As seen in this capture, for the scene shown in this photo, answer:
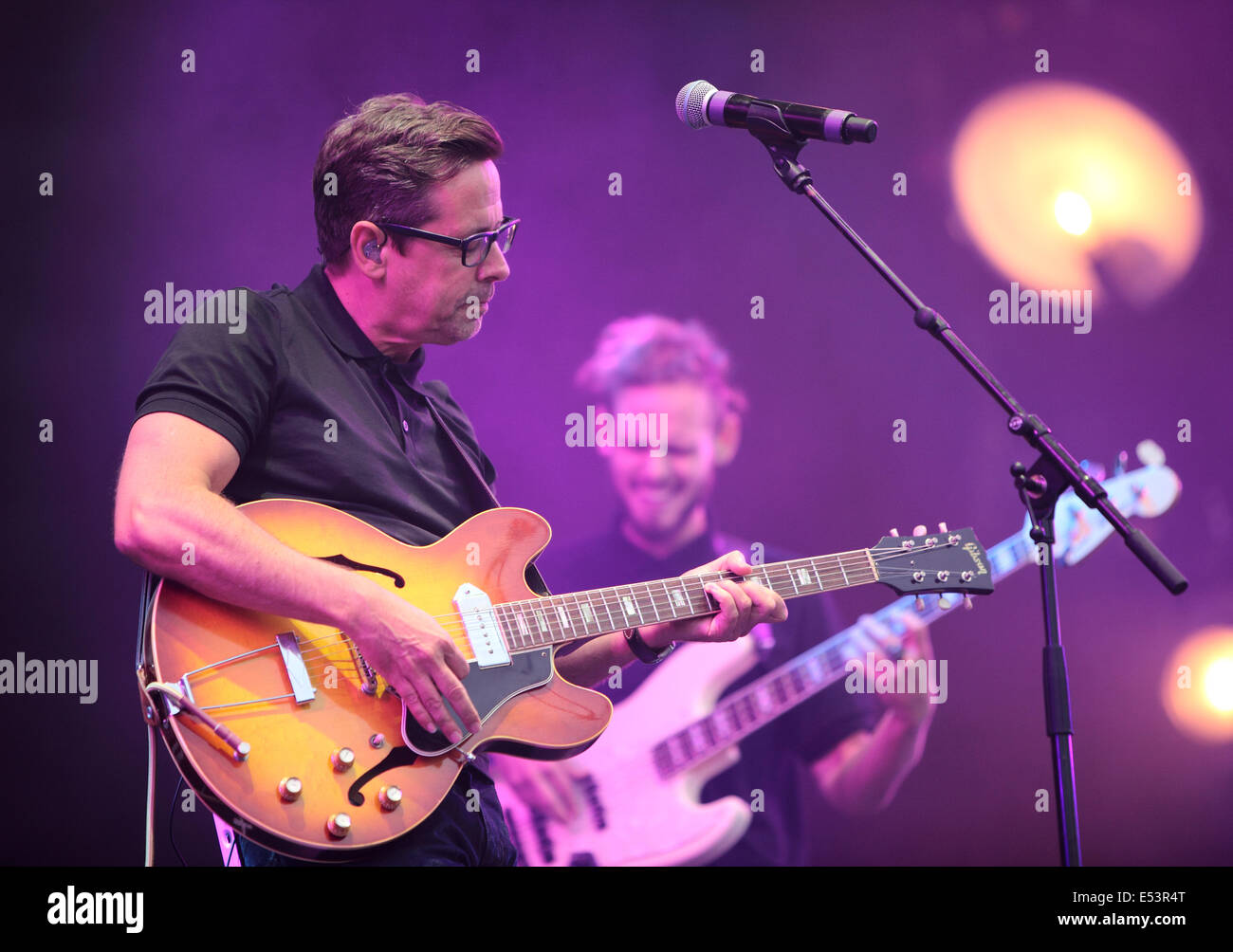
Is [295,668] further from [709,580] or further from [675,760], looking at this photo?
[675,760]

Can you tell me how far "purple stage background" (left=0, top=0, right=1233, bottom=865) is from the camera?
9.68ft

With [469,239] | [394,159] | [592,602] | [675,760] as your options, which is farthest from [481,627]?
[675,760]

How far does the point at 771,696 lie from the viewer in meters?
3.42

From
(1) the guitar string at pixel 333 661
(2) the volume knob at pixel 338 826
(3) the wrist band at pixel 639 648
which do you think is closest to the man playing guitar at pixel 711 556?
(3) the wrist band at pixel 639 648

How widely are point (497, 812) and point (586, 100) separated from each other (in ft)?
7.52

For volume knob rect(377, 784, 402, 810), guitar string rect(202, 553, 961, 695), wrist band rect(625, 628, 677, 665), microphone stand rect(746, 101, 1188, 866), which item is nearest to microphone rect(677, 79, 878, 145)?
microphone stand rect(746, 101, 1188, 866)

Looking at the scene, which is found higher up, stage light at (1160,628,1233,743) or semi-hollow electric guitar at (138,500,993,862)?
semi-hollow electric guitar at (138,500,993,862)

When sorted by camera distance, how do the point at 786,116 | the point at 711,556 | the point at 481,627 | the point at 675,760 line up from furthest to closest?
1. the point at 711,556
2. the point at 675,760
3. the point at 786,116
4. the point at 481,627

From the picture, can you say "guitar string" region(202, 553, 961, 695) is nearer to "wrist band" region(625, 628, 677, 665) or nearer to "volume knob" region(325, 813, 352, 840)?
"volume knob" region(325, 813, 352, 840)

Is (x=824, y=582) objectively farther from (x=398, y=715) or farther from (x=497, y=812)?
(x=398, y=715)

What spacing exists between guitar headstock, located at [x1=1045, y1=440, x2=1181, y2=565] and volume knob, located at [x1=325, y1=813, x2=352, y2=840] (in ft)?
8.90

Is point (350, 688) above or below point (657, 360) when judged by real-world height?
below

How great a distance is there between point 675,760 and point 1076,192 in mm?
2439
